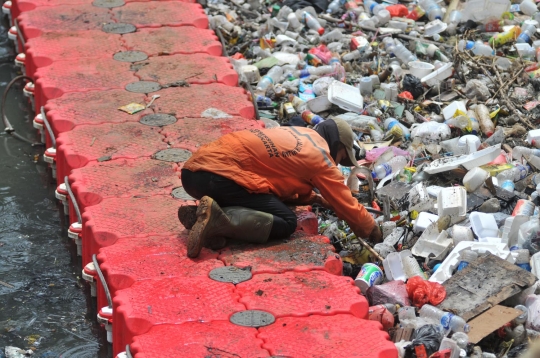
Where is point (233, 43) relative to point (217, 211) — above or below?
below

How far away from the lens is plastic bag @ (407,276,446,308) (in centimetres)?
557

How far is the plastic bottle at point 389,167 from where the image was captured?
7.09 m

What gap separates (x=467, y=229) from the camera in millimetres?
6145

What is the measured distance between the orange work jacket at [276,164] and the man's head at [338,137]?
0.15m

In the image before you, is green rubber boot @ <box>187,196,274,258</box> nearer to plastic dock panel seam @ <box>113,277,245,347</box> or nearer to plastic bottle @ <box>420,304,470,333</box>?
plastic dock panel seam @ <box>113,277,245,347</box>

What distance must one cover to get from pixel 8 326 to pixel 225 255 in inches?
54.1

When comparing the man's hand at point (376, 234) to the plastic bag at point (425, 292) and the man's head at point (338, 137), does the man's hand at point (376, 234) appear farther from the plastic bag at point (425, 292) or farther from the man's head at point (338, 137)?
the plastic bag at point (425, 292)

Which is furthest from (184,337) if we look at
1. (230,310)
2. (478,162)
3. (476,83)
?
(476,83)

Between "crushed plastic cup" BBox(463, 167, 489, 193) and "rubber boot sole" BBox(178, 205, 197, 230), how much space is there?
6.47ft

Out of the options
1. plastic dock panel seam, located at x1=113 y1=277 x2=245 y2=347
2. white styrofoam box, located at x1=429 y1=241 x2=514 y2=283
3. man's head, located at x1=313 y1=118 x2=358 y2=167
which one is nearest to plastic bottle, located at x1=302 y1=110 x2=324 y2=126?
man's head, located at x1=313 y1=118 x2=358 y2=167

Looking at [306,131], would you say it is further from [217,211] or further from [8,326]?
[8,326]

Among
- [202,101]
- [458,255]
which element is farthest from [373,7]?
[458,255]

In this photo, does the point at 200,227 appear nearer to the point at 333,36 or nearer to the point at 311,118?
the point at 311,118

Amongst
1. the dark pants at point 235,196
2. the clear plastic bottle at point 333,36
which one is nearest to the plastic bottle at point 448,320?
the dark pants at point 235,196
